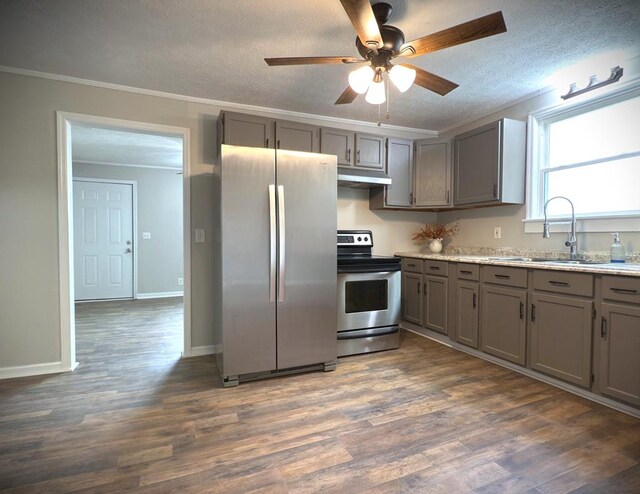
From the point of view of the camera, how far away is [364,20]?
1482 millimetres

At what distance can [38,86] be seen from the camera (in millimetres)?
2600

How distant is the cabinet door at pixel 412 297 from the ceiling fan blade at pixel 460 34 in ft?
7.70

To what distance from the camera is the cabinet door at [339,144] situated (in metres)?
3.27

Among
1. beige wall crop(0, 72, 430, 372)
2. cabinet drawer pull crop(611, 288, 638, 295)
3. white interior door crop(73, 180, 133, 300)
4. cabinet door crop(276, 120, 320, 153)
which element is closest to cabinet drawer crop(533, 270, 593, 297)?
cabinet drawer pull crop(611, 288, 638, 295)

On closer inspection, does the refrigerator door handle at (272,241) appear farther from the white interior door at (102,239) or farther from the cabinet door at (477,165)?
the white interior door at (102,239)

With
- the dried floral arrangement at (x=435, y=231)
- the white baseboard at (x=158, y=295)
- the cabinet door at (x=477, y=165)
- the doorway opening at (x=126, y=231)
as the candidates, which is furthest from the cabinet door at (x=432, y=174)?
the white baseboard at (x=158, y=295)

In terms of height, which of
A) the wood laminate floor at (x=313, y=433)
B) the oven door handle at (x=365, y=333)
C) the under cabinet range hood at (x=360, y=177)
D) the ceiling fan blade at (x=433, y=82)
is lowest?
the wood laminate floor at (x=313, y=433)

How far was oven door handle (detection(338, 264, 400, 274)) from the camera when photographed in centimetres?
296

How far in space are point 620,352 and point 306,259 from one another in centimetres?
210

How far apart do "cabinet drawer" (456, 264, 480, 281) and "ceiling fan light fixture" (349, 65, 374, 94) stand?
1886 mm

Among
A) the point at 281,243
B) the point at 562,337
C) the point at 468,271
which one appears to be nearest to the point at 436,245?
the point at 468,271

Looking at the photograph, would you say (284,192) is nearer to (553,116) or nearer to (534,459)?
(534,459)

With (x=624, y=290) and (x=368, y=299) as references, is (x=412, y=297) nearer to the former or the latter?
(x=368, y=299)

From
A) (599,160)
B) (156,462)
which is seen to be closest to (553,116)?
(599,160)
